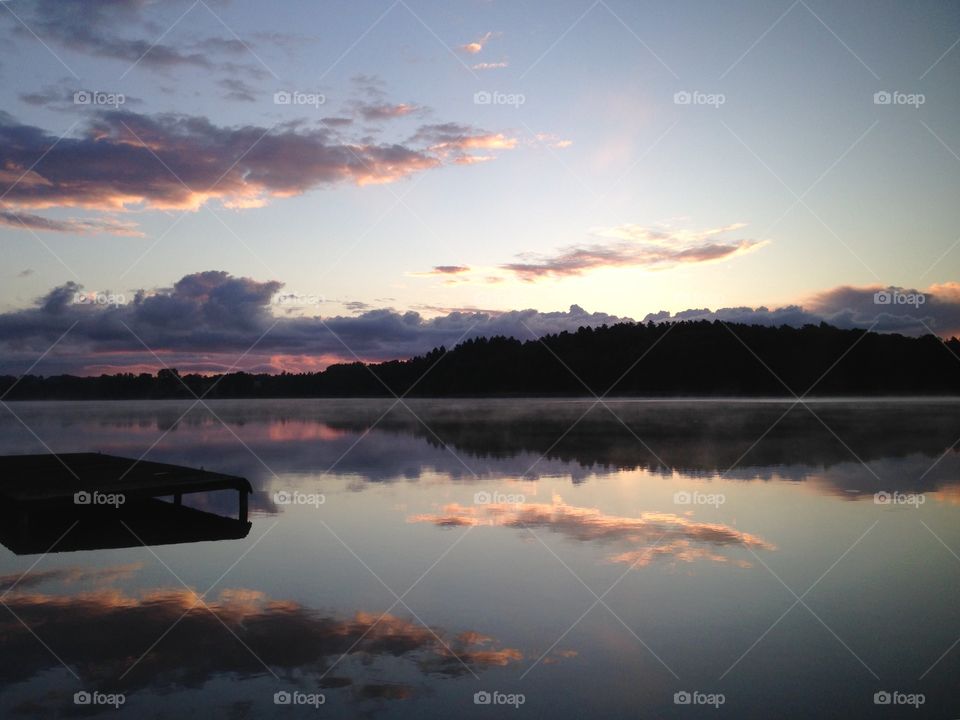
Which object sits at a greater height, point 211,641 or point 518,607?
point 211,641

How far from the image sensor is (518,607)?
1148 cm

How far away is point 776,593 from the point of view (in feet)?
40.0

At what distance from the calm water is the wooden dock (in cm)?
72

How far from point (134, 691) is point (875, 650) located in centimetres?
833

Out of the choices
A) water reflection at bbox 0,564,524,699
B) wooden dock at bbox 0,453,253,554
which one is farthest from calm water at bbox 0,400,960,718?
wooden dock at bbox 0,453,253,554

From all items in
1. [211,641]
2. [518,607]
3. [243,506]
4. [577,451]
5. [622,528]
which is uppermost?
[577,451]

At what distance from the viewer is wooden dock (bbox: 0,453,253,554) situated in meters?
15.7

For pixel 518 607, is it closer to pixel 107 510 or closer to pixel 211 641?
pixel 211 641

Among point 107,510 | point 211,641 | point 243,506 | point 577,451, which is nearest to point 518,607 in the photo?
point 211,641

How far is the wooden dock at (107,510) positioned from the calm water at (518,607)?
28.4 inches

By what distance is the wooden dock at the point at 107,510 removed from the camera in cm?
1573

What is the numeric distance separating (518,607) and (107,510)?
11.9 metres

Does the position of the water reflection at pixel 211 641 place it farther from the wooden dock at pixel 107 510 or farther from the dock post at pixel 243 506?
the dock post at pixel 243 506

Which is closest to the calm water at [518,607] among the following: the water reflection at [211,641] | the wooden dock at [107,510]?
the water reflection at [211,641]
